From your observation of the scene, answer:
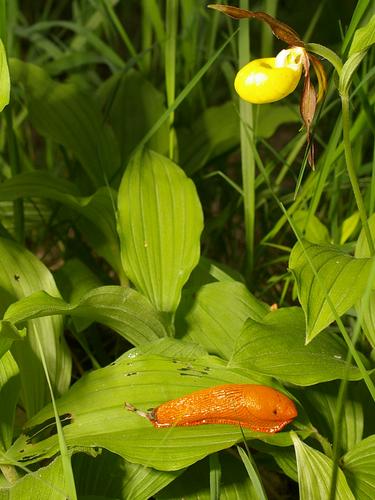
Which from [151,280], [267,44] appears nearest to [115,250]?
[151,280]

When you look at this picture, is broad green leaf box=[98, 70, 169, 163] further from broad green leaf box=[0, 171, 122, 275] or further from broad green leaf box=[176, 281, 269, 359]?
broad green leaf box=[176, 281, 269, 359]

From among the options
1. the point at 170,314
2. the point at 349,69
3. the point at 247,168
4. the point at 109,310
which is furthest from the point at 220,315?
the point at 349,69

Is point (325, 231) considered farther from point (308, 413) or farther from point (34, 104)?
point (34, 104)

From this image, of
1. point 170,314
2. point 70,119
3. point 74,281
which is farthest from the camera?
point 70,119

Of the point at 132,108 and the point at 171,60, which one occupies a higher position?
the point at 171,60

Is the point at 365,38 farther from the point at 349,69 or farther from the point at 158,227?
the point at 158,227
